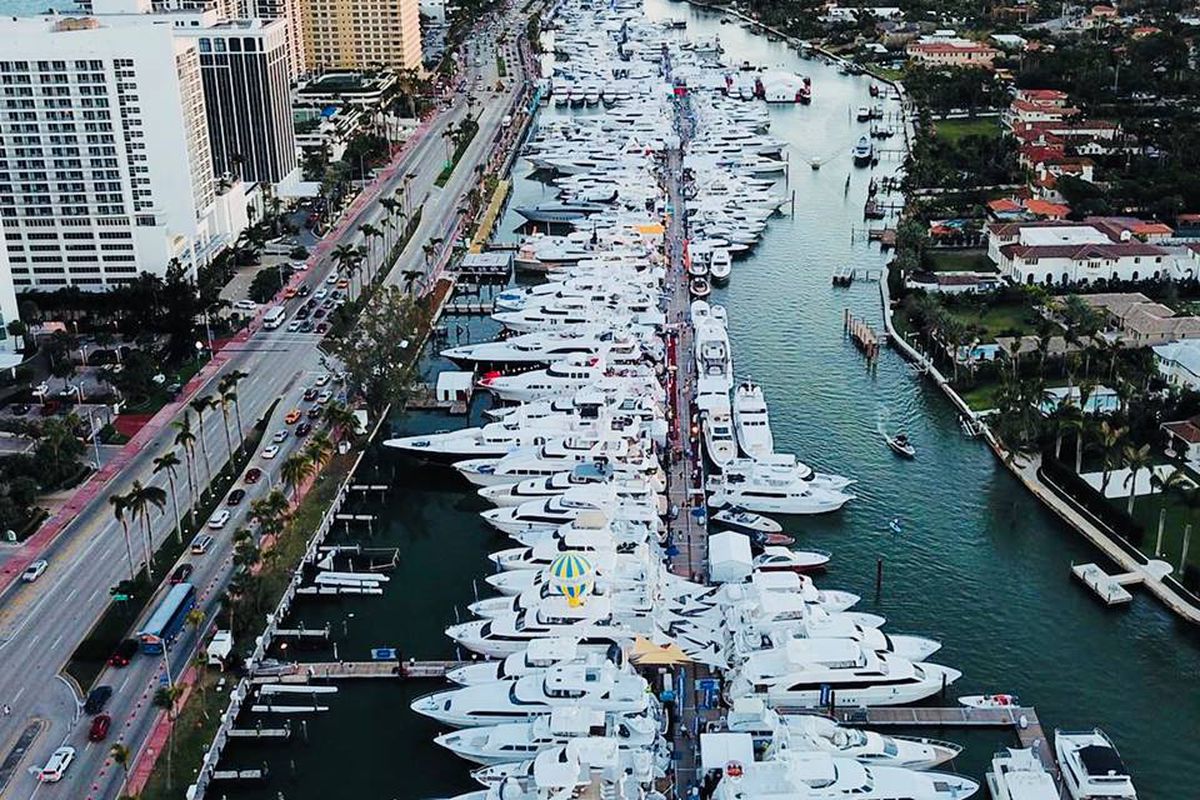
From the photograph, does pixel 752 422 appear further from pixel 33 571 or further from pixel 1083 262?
pixel 33 571

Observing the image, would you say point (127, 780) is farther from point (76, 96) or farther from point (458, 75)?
point (458, 75)

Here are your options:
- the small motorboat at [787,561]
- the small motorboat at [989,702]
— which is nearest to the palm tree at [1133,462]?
the small motorboat at [787,561]

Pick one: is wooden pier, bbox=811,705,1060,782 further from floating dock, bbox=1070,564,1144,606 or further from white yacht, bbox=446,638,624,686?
floating dock, bbox=1070,564,1144,606

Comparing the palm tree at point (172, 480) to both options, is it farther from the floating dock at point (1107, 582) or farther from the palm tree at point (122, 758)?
the floating dock at point (1107, 582)

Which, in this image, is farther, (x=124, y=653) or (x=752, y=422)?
(x=752, y=422)

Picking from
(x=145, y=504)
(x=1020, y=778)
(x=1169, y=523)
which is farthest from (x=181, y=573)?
(x=1169, y=523)

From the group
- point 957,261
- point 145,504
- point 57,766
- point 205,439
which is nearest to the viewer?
point 57,766

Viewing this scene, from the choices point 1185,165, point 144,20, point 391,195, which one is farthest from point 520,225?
point 1185,165
